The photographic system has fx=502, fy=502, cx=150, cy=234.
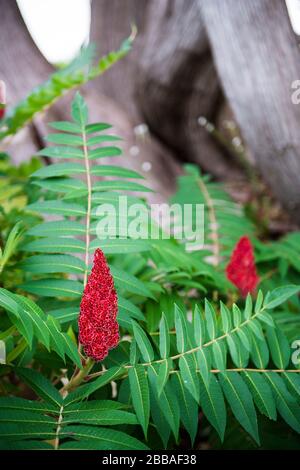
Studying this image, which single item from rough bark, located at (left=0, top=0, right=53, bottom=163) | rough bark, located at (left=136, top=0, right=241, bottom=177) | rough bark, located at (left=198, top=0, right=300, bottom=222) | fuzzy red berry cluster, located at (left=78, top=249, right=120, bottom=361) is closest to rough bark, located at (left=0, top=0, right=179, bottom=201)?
rough bark, located at (left=0, top=0, right=53, bottom=163)

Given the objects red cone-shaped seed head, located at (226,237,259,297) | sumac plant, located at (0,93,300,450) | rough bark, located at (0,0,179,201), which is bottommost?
sumac plant, located at (0,93,300,450)

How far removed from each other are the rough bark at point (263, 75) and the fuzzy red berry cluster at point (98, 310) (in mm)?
2011

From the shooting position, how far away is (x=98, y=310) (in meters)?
1.22

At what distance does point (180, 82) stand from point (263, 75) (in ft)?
4.62

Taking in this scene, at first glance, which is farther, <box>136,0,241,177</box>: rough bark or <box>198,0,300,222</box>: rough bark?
<box>136,0,241,177</box>: rough bark

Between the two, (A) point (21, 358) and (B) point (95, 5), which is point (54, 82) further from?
(B) point (95, 5)

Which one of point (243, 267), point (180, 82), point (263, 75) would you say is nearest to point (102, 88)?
point (180, 82)

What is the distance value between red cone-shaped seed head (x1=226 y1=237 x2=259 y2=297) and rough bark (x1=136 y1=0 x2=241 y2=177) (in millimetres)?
2397

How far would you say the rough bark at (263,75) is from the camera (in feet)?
9.05

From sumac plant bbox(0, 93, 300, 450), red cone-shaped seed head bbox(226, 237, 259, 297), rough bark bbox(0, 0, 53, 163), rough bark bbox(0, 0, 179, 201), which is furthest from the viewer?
rough bark bbox(0, 0, 53, 163)

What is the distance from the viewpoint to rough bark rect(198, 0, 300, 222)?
9.05 feet

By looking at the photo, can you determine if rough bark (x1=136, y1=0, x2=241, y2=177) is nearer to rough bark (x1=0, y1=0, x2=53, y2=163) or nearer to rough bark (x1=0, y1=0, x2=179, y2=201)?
rough bark (x1=0, y1=0, x2=179, y2=201)

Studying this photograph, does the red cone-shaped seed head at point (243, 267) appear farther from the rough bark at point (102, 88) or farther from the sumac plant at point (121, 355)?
the rough bark at point (102, 88)
